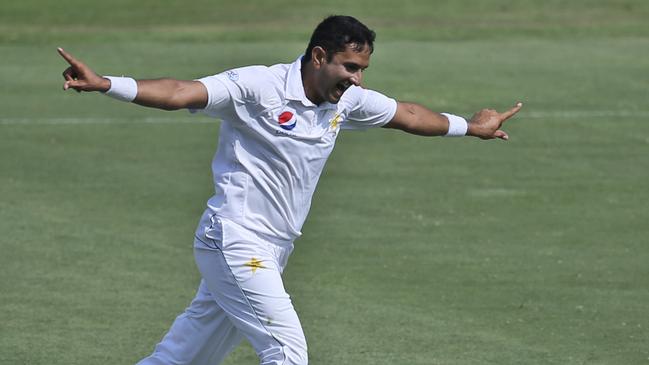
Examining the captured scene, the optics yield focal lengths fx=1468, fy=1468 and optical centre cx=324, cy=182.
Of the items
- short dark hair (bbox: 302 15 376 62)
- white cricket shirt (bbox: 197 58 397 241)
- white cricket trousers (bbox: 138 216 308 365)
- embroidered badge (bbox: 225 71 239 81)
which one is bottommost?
white cricket trousers (bbox: 138 216 308 365)

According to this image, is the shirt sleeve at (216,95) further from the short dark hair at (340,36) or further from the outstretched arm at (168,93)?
the short dark hair at (340,36)

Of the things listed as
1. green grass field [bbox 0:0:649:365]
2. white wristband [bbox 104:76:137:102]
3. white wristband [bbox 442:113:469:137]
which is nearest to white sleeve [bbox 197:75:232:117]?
white wristband [bbox 104:76:137:102]

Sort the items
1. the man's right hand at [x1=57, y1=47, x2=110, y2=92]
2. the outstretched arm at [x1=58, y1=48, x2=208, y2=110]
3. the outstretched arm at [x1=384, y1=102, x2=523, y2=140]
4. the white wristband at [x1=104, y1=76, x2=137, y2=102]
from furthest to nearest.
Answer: the outstretched arm at [x1=384, y1=102, x2=523, y2=140]
the outstretched arm at [x1=58, y1=48, x2=208, y2=110]
the white wristband at [x1=104, y1=76, x2=137, y2=102]
the man's right hand at [x1=57, y1=47, x2=110, y2=92]

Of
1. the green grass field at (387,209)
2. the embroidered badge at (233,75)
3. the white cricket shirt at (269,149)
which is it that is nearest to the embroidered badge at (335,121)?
the white cricket shirt at (269,149)

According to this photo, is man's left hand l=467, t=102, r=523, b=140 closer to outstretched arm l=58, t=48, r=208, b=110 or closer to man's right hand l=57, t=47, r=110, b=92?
outstretched arm l=58, t=48, r=208, b=110

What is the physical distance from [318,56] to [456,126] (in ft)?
4.82

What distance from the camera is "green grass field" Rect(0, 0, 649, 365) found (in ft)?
33.7

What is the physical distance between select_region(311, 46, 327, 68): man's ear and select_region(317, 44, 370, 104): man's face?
1 cm

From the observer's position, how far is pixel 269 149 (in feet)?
24.8

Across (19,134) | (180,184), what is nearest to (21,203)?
(180,184)

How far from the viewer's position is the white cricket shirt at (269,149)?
7.47 meters

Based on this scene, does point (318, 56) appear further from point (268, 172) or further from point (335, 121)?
point (268, 172)

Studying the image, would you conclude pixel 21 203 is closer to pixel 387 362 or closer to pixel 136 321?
pixel 136 321

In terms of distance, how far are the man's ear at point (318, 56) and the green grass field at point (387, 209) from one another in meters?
2.67
